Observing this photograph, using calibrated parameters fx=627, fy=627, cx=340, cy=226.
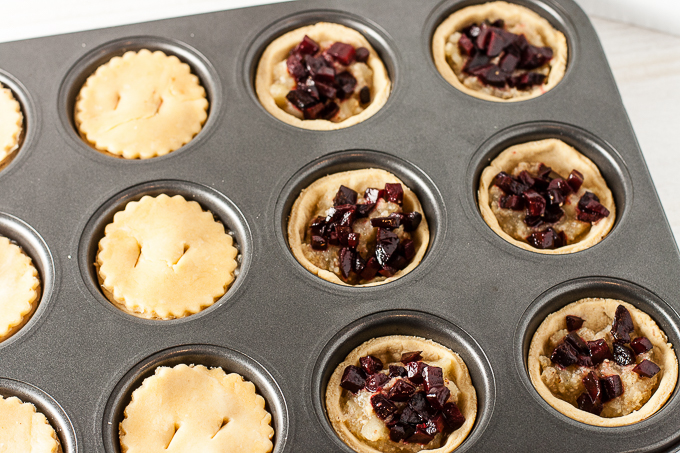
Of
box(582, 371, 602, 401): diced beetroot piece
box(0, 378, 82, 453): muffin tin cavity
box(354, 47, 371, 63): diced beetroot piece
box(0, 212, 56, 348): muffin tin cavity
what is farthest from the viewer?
box(354, 47, 371, 63): diced beetroot piece

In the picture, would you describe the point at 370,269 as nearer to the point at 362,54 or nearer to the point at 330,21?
the point at 362,54

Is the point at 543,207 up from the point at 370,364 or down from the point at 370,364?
up

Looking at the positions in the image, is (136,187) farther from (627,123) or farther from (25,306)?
(627,123)

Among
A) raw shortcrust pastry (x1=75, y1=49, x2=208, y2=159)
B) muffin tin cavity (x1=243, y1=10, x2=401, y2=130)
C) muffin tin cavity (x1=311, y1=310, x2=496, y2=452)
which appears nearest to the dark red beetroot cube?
muffin tin cavity (x1=311, y1=310, x2=496, y2=452)

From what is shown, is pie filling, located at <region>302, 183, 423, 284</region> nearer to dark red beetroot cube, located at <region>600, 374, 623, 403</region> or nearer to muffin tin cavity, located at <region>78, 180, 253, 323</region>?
muffin tin cavity, located at <region>78, 180, 253, 323</region>

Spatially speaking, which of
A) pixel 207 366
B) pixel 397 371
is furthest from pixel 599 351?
pixel 207 366

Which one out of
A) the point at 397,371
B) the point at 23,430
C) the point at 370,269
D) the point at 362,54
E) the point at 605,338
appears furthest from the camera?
the point at 362,54
